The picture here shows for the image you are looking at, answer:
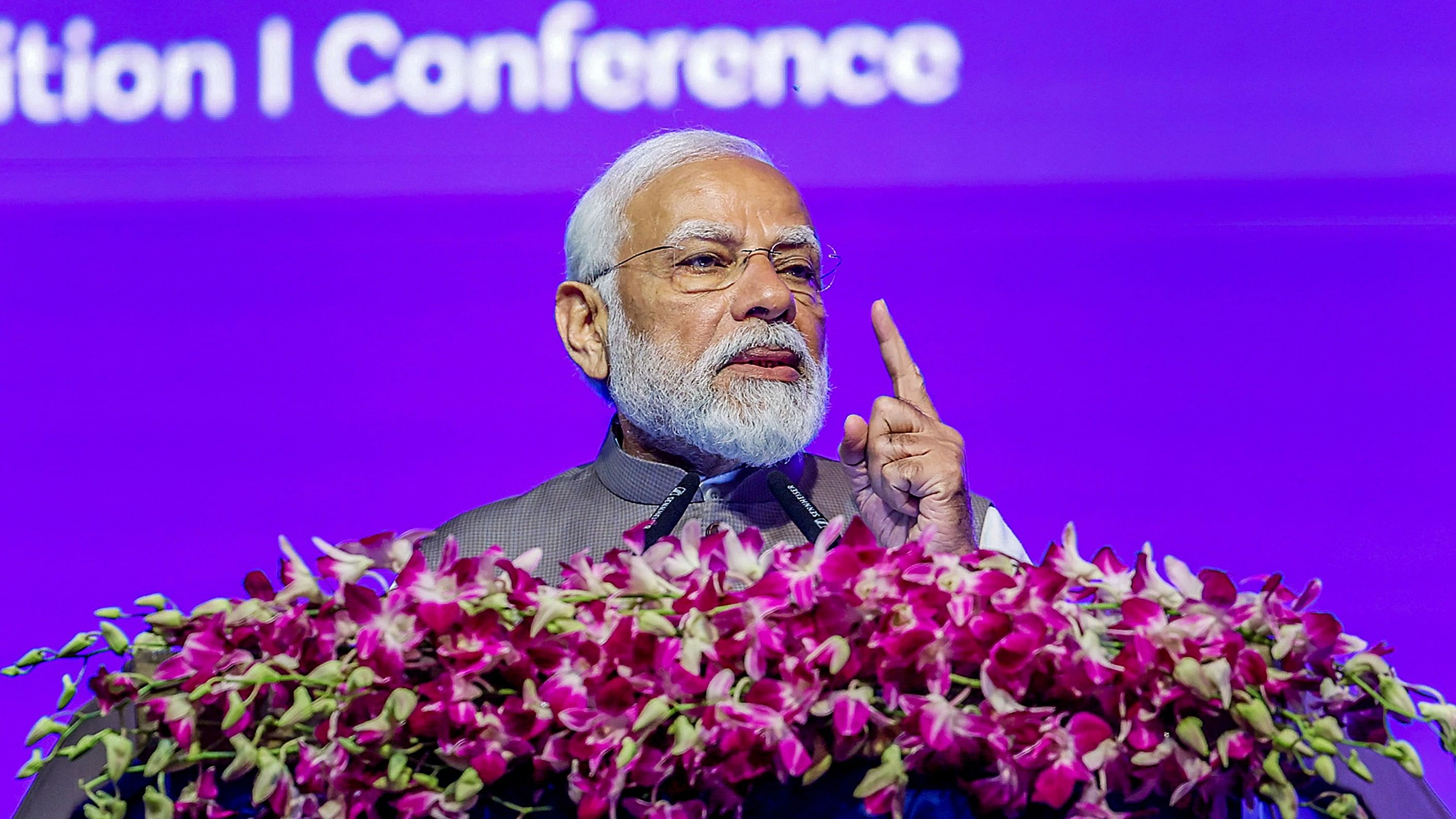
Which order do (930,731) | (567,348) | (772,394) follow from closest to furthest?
1. (930,731)
2. (772,394)
3. (567,348)

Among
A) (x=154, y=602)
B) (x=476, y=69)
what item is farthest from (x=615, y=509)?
(x=154, y=602)

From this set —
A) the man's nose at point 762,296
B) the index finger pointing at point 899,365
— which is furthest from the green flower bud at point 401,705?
the man's nose at point 762,296

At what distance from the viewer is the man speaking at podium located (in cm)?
192

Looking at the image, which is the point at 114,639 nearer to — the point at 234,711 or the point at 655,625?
the point at 234,711

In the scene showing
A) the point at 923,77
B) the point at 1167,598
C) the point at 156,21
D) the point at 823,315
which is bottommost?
the point at 1167,598

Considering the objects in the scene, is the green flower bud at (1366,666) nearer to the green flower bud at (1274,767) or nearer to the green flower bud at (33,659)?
the green flower bud at (1274,767)

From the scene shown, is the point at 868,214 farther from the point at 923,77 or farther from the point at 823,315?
the point at 823,315

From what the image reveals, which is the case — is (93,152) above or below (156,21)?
below

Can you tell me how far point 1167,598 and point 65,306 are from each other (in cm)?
232

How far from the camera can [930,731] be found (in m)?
0.75

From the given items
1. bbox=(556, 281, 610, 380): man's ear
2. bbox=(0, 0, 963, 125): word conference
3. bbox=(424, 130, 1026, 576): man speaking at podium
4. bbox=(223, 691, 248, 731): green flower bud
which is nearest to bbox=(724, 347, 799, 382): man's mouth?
bbox=(424, 130, 1026, 576): man speaking at podium

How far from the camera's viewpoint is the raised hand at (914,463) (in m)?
1.56

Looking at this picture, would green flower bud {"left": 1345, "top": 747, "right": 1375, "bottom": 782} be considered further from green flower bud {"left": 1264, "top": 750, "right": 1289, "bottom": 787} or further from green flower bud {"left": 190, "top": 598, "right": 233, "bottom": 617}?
green flower bud {"left": 190, "top": 598, "right": 233, "bottom": 617}

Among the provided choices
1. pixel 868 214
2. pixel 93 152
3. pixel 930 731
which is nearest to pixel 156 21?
pixel 93 152
